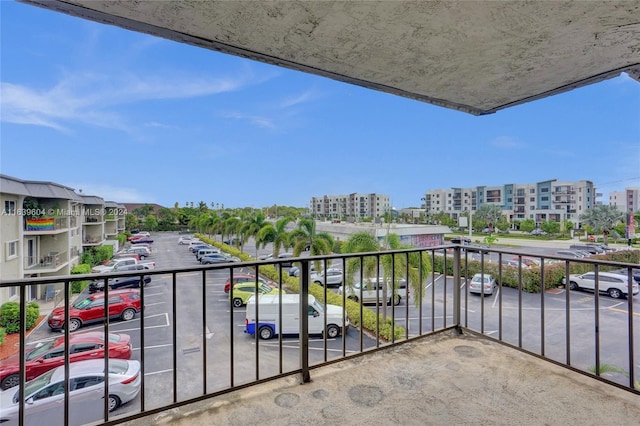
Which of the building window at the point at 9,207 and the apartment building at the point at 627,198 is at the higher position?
the apartment building at the point at 627,198

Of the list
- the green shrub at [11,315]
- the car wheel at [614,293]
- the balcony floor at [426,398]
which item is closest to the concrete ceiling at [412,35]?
the balcony floor at [426,398]

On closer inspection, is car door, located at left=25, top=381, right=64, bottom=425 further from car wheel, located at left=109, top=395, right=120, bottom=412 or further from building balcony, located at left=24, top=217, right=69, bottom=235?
building balcony, located at left=24, top=217, right=69, bottom=235

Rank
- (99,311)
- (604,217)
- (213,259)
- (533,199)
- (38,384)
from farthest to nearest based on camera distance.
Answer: (533,199)
(604,217)
(213,259)
(99,311)
(38,384)

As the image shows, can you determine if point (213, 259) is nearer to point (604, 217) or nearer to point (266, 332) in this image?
point (266, 332)

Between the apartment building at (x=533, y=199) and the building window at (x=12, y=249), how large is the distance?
44532mm

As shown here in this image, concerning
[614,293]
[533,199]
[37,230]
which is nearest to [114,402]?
[37,230]

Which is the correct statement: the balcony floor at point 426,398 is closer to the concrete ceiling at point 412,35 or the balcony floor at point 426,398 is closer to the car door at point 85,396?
the concrete ceiling at point 412,35

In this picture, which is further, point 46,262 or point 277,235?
point 277,235

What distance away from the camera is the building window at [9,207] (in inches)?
458

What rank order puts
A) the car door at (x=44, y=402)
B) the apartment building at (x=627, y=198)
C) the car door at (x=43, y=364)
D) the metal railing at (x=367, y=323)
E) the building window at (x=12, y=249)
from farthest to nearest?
the apartment building at (x=627, y=198) → the building window at (x=12, y=249) → the car door at (x=43, y=364) → the car door at (x=44, y=402) → the metal railing at (x=367, y=323)

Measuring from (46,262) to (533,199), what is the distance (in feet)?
178

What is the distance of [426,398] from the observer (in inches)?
62.2

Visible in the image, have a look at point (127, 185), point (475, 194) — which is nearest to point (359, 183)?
point (475, 194)

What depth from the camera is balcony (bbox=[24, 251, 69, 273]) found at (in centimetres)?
1426
